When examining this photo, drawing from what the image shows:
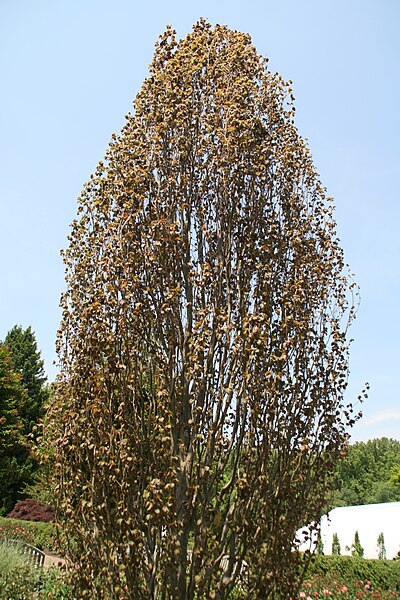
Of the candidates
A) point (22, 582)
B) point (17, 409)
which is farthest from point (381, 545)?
point (22, 582)

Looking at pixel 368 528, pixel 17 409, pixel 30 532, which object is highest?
pixel 17 409

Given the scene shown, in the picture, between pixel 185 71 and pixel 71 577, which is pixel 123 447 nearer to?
pixel 71 577

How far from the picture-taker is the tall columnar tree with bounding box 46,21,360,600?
362cm

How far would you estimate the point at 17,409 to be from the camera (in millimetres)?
25109

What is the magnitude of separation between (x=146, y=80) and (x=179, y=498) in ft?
12.6

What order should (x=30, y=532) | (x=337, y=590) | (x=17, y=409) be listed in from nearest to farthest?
1. (x=337, y=590)
2. (x=30, y=532)
3. (x=17, y=409)

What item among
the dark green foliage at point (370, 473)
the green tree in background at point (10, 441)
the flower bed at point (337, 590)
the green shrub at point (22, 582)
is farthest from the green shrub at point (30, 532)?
the dark green foliage at point (370, 473)

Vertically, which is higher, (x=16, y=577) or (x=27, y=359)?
(x=27, y=359)

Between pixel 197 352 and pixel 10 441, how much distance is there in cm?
2183

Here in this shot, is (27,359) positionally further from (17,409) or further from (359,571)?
(359,571)

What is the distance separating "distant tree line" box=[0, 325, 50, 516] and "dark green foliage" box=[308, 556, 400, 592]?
780 cm

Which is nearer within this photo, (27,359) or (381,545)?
(381,545)

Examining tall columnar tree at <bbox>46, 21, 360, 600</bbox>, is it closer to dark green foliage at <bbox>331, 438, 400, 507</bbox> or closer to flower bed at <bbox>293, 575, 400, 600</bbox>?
flower bed at <bbox>293, 575, 400, 600</bbox>

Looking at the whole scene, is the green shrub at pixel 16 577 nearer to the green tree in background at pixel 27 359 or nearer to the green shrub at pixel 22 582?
the green shrub at pixel 22 582
